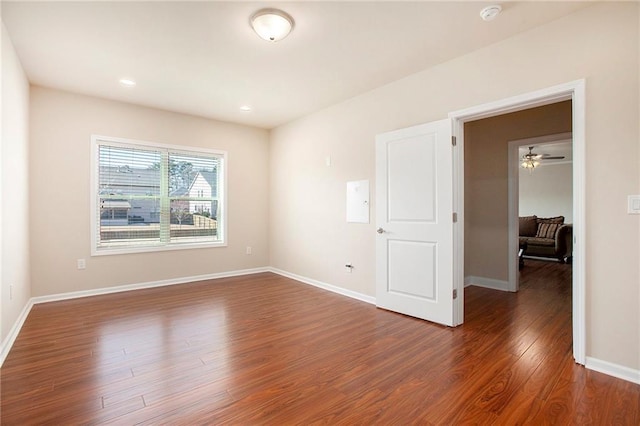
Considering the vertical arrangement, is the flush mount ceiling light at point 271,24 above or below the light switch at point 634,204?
above

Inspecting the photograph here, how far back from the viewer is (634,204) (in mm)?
2139

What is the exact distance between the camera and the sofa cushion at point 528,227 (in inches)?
287

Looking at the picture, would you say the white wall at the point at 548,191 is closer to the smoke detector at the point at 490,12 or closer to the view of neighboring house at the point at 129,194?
the smoke detector at the point at 490,12

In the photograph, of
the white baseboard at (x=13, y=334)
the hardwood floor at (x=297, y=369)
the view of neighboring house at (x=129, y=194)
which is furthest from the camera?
the view of neighboring house at (x=129, y=194)

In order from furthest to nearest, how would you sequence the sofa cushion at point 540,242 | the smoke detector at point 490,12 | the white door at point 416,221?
1. the sofa cushion at point 540,242
2. the white door at point 416,221
3. the smoke detector at point 490,12

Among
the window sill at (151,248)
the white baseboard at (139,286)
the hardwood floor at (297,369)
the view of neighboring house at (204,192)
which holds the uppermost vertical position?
the view of neighboring house at (204,192)

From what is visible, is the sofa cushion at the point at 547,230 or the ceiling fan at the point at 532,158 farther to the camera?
the ceiling fan at the point at 532,158

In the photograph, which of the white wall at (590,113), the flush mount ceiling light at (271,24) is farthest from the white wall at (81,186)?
the flush mount ceiling light at (271,24)

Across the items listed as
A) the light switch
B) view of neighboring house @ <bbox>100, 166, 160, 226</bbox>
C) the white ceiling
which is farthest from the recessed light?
the light switch

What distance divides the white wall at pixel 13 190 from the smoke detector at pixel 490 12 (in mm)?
3794

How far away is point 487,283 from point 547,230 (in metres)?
3.43

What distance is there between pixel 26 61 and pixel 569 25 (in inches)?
195

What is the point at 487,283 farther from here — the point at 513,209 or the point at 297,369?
the point at 297,369

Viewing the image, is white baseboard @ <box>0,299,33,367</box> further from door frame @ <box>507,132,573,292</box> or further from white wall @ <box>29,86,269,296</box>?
door frame @ <box>507,132,573,292</box>
